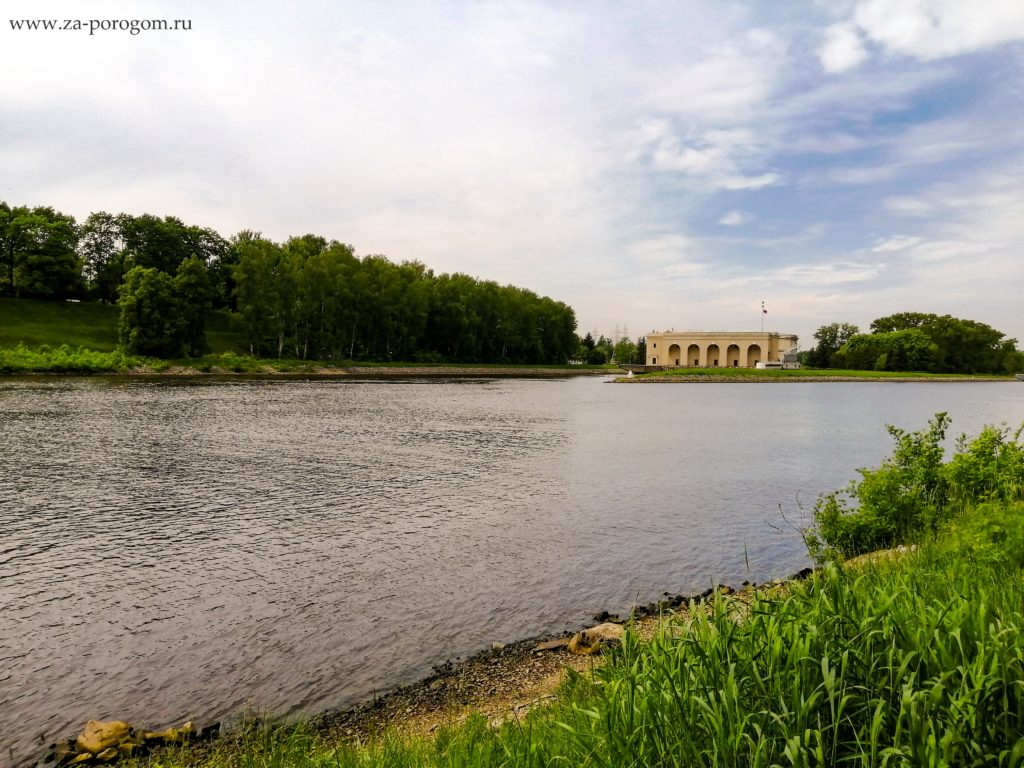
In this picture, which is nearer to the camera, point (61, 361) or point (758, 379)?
point (61, 361)

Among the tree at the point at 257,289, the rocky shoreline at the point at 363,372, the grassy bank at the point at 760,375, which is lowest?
the rocky shoreline at the point at 363,372

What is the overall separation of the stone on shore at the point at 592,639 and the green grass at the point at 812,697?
3.47m

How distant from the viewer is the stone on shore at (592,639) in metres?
9.70

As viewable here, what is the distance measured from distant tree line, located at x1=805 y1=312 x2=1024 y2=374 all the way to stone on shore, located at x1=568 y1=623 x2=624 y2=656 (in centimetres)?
18937

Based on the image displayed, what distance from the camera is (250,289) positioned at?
10119 cm

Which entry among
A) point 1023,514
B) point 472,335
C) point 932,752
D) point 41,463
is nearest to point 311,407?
point 41,463

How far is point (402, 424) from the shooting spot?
41.8 metres

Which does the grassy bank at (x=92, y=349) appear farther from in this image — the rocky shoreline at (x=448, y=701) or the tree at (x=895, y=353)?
the tree at (x=895, y=353)

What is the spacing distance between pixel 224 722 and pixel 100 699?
1929 millimetres

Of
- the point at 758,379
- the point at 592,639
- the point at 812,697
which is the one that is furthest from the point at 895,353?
the point at 812,697

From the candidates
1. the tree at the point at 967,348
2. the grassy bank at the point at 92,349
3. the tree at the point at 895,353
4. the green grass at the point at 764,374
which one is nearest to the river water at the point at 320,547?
the grassy bank at the point at 92,349

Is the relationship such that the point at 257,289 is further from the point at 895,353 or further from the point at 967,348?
the point at 967,348

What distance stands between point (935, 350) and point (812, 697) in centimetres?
21149

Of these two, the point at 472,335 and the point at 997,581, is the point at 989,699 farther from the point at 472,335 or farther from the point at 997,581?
the point at 472,335
